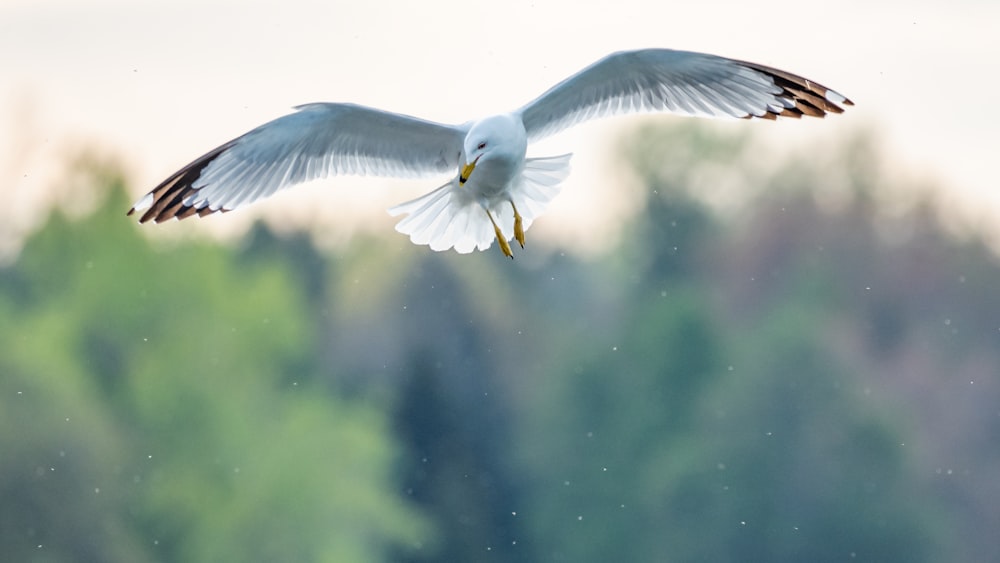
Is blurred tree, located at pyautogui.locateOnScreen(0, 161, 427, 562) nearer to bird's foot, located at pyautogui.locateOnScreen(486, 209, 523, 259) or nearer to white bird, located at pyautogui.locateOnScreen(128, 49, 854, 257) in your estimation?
white bird, located at pyautogui.locateOnScreen(128, 49, 854, 257)

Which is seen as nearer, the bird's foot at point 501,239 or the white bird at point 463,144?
the bird's foot at point 501,239

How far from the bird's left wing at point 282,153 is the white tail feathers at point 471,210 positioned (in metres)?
0.19

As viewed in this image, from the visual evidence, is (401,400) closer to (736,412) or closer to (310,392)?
(310,392)

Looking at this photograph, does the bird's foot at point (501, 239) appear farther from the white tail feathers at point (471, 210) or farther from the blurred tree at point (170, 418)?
the blurred tree at point (170, 418)

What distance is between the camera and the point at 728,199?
21.6 m

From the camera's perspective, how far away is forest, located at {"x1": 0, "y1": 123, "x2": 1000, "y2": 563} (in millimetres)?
17609

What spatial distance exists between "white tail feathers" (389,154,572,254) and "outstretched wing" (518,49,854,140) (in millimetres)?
179

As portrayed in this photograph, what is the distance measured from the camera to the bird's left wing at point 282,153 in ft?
17.4

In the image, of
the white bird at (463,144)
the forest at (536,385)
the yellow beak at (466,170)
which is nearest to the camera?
the yellow beak at (466,170)

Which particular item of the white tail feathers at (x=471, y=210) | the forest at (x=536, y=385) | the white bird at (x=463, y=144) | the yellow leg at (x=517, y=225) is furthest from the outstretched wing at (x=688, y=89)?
the forest at (x=536, y=385)

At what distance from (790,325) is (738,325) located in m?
0.85

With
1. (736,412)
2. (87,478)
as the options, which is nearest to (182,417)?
(87,478)

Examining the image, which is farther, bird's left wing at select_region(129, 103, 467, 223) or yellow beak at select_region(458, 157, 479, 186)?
bird's left wing at select_region(129, 103, 467, 223)

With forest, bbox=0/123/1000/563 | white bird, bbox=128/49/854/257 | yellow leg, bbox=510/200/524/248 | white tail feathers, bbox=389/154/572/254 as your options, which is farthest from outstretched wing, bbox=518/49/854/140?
forest, bbox=0/123/1000/563
